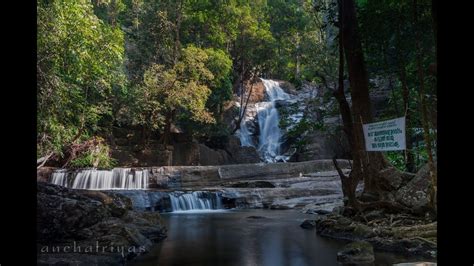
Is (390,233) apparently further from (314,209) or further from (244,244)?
(314,209)

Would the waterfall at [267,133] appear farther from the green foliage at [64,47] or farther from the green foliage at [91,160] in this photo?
the green foliage at [64,47]

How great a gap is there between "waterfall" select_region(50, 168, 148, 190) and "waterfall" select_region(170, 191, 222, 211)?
3975 millimetres

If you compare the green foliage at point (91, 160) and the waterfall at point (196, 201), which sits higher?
the green foliage at point (91, 160)

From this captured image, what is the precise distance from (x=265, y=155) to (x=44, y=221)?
22037 mm

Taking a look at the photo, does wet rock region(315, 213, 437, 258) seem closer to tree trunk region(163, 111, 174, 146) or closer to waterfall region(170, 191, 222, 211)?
waterfall region(170, 191, 222, 211)

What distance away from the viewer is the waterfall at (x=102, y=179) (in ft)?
61.9

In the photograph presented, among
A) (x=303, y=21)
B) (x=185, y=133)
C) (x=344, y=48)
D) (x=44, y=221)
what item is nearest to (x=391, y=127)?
(x=344, y=48)

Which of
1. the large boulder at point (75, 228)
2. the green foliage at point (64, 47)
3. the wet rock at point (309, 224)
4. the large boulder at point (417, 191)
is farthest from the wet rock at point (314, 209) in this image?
the green foliage at point (64, 47)

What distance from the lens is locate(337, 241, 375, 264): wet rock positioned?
702 centimetres

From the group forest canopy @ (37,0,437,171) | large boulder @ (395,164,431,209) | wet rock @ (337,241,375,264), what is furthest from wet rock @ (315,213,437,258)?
forest canopy @ (37,0,437,171)

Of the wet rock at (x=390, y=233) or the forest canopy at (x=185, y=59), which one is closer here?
the wet rock at (x=390, y=233)

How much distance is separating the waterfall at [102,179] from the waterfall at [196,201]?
397cm

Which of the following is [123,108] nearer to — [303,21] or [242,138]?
[242,138]

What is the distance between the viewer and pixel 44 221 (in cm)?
702
